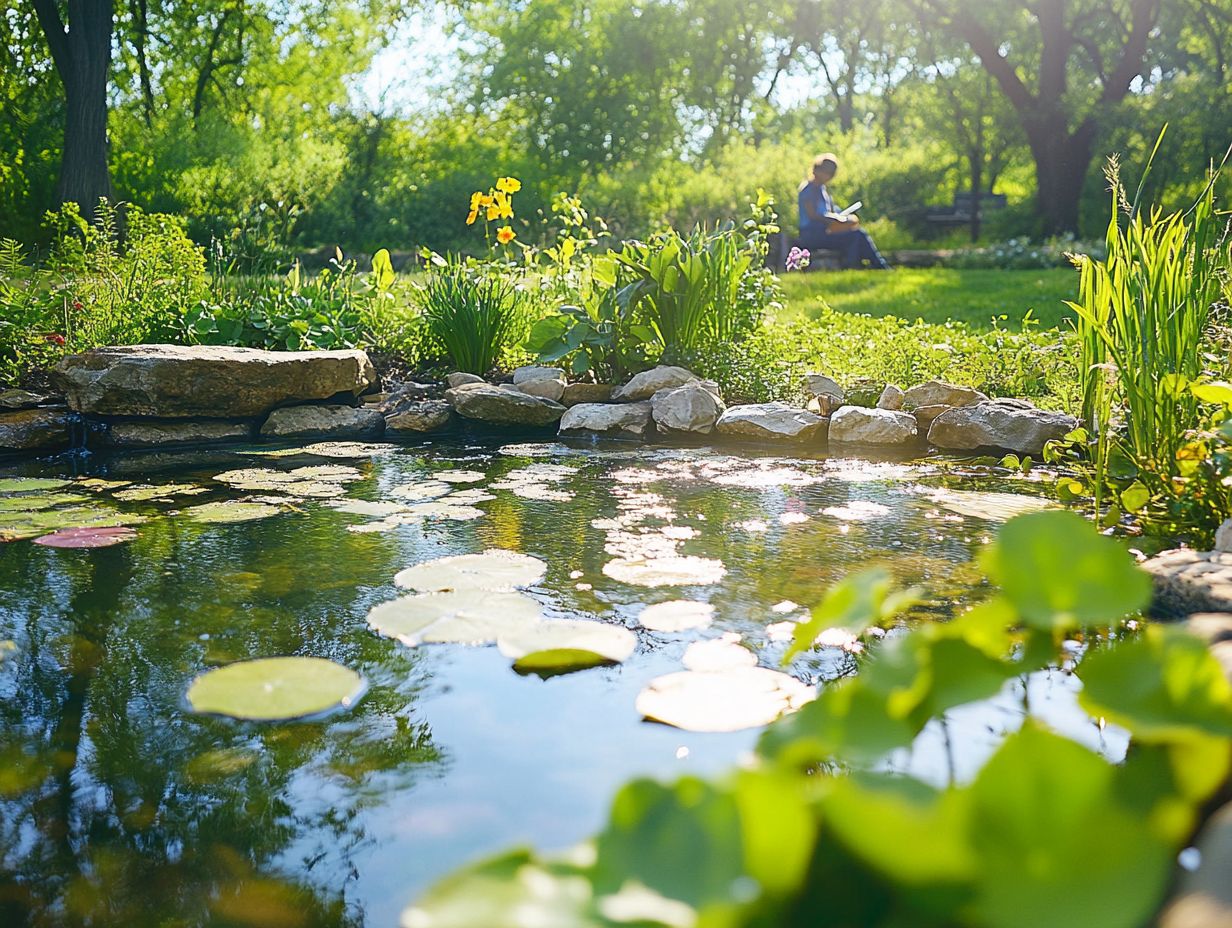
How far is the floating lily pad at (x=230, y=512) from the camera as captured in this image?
3.78 metres

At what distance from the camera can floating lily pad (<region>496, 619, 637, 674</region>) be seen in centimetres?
239

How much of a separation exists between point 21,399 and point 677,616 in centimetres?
440

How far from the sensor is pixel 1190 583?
2.31 meters

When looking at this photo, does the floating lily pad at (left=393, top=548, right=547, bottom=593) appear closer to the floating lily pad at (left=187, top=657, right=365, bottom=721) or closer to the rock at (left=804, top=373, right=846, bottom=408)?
the floating lily pad at (left=187, top=657, right=365, bottom=721)

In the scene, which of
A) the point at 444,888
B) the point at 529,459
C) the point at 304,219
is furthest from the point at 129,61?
the point at 444,888

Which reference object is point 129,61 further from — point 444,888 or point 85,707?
point 444,888

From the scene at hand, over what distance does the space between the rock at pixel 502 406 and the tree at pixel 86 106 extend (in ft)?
26.4

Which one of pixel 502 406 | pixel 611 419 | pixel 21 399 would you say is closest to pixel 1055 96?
pixel 611 419

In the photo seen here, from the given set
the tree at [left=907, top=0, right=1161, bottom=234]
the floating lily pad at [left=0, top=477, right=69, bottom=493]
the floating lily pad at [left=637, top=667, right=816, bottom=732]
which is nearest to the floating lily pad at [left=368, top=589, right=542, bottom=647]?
the floating lily pad at [left=637, top=667, right=816, bottom=732]

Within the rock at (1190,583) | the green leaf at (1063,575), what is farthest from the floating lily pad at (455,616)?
the green leaf at (1063,575)

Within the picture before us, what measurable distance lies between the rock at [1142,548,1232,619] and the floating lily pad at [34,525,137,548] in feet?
10.1

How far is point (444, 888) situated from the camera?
2.59 feet

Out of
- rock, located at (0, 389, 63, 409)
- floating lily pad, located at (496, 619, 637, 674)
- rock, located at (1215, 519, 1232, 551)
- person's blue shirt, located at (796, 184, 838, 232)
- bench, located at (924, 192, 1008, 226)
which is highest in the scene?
bench, located at (924, 192, 1008, 226)

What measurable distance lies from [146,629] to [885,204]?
1872 centimetres
